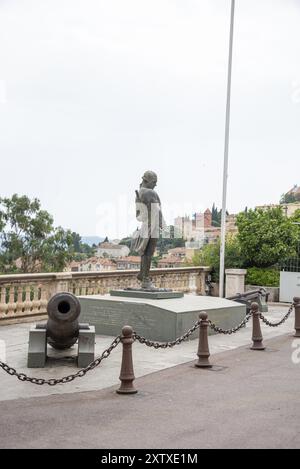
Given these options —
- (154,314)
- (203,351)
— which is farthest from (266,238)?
(203,351)

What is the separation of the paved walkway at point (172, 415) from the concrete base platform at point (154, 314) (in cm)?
287

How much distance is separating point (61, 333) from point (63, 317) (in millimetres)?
369

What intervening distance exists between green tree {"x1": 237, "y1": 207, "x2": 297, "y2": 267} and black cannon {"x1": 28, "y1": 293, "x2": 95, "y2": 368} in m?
14.6

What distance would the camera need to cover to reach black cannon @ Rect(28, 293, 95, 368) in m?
9.78

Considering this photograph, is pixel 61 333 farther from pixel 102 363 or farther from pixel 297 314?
pixel 297 314

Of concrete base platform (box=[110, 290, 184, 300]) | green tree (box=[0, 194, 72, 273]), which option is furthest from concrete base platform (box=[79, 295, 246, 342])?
green tree (box=[0, 194, 72, 273])

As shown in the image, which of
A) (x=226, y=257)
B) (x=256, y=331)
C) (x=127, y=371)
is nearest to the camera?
(x=127, y=371)

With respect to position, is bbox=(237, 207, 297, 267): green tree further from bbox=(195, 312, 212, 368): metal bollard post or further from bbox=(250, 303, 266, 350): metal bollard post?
bbox=(195, 312, 212, 368): metal bollard post

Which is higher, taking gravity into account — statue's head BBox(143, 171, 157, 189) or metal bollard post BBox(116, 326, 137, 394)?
statue's head BBox(143, 171, 157, 189)

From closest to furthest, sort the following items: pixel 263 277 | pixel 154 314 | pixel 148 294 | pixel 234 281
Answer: pixel 154 314
pixel 148 294
pixel 234 281
pixel 263 277

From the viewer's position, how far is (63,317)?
9750 mm

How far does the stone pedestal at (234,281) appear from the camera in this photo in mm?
23234
